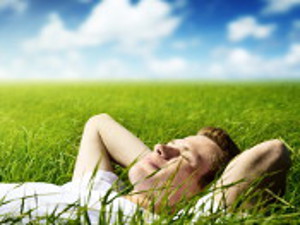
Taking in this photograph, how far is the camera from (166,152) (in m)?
2.45

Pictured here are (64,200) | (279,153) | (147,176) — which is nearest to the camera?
(147,176)

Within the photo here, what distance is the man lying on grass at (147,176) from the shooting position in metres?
2.00

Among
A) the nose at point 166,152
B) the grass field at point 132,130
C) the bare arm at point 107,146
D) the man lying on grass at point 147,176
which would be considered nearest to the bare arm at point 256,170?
the man lying on grass at point 147,176

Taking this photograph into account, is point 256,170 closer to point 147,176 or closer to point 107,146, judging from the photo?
point 147,176

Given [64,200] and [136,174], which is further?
[136,174]

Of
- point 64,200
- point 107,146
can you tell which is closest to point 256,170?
point 64,200

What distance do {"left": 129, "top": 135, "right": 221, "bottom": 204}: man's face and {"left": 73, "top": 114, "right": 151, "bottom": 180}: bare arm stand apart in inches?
20.8

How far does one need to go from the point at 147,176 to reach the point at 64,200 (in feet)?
1.56

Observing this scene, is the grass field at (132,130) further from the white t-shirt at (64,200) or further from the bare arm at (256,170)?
the white t-shirt at (64,200)

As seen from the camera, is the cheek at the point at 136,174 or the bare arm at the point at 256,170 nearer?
the bare arm at the point at 256,170

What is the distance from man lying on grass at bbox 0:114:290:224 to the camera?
2.00 m

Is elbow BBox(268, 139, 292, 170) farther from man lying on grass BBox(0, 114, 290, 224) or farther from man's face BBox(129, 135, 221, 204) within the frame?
man's face BBox(129, 135, 221, 204)

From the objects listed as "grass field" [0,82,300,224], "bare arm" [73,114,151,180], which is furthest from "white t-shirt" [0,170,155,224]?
"grass field" [0,82,300,224]

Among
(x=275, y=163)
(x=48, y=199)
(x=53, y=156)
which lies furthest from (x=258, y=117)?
(x=48, y=199)
